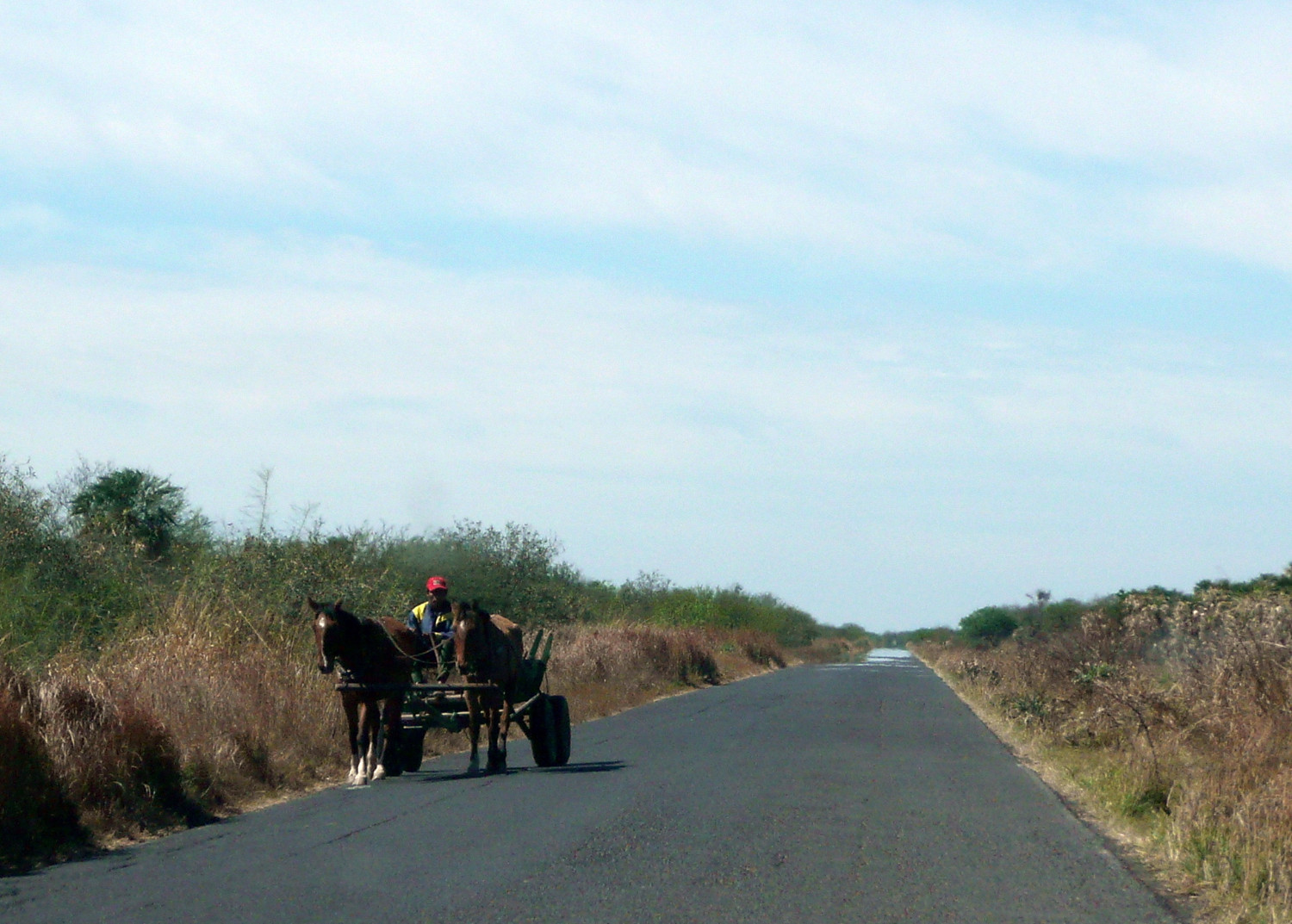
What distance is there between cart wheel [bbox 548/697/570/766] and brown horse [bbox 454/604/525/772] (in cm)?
95

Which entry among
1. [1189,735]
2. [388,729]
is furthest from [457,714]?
[1189,735]

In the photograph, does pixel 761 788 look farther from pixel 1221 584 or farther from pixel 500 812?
pixel 1221 584

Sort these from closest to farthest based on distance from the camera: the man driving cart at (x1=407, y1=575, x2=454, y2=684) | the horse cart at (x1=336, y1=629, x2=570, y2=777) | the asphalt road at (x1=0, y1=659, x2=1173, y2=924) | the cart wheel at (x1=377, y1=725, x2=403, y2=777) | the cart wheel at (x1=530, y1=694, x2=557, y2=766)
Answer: the asphalt road at (x1=0, y1=659, x2=1173, y2=924) < the horse cart at (x1=336, y1=629, x2=570, y2=777) < the cart wheel at (x1=377, y1=725, x2=403, y2=777) < the man driving cart at (x1=407, y1=575, x2=454, y2=684) < the cart wheel at (x1=530, y1=694, x2=557, y2=766)

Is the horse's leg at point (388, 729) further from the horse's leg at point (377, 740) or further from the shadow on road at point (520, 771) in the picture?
the shadow on road at point (520, 771)

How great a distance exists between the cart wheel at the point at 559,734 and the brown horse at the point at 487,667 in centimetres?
95

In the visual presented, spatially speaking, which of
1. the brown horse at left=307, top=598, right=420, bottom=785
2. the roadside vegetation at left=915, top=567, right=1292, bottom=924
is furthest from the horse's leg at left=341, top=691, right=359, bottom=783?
the roadside vegetation at left=915, top=567, right=1292, bottom=924

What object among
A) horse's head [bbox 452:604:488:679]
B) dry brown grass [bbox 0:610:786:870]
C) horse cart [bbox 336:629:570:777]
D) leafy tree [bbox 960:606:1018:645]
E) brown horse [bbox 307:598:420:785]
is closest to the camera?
dry brown grass [bbox 0:610:786:870]

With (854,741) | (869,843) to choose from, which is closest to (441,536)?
(854,741)

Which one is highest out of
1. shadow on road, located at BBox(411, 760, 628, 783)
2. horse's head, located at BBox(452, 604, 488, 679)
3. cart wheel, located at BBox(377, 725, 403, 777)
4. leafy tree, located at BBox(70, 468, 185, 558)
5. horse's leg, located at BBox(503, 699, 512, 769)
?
leafy tree, located at BBox(70, 468, 185, 558)

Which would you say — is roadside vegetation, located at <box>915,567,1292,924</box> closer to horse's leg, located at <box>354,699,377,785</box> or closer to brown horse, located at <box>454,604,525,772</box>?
brown horse, located at <box>454,604,525,772</box>

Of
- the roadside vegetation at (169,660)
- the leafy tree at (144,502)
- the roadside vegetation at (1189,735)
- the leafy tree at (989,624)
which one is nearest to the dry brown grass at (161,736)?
the roadside vegetation at (169,660)

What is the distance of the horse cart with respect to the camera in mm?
15383

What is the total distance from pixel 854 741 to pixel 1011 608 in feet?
272

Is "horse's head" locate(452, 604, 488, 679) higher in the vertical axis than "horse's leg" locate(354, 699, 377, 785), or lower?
higher
